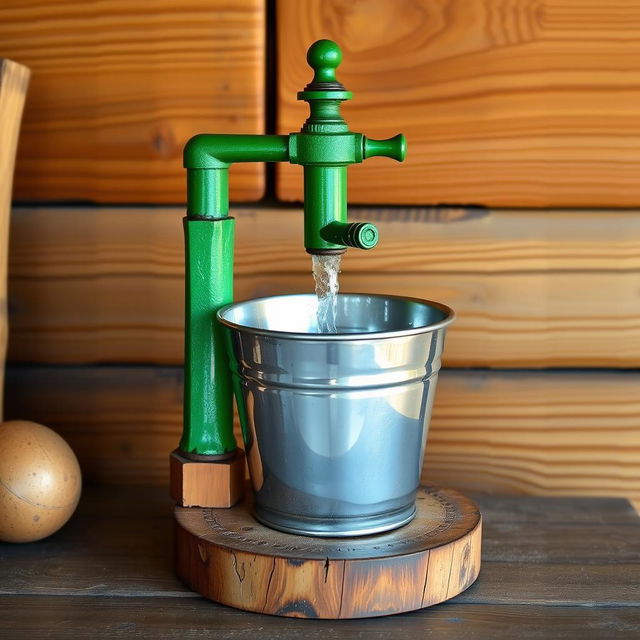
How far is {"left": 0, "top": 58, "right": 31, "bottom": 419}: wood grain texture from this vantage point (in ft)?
3.57

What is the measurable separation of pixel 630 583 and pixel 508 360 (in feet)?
1.08

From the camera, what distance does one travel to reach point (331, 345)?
2.75 feet

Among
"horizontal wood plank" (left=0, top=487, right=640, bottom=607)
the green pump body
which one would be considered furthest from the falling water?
"horizontal wood plank" (left=0, top=487, right=640, bottom=607)

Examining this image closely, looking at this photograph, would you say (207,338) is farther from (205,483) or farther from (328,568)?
(328,568)

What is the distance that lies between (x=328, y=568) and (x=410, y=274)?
0.44m

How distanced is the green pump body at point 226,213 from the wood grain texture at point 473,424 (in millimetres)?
229

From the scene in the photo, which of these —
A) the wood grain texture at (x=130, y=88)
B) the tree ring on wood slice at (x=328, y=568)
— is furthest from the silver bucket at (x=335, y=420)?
the wood grain texture at (x=130, y=88)

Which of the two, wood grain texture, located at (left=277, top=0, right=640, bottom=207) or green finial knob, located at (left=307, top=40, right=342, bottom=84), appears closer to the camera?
green finial knob, located at (left=307, top=40, right=342, bottom=84)

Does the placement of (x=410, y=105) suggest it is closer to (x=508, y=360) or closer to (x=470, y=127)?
(x=470, y=127)

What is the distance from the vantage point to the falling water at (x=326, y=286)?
0.94 metres

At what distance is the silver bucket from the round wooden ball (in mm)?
203

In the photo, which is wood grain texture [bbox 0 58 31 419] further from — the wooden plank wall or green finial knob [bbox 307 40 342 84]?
green finial knob [bbox 307 40 342 84]

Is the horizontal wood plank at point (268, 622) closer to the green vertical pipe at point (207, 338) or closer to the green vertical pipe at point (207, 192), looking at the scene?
the green vertical pipe at point (207, 338)

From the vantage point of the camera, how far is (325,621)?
0.86m
